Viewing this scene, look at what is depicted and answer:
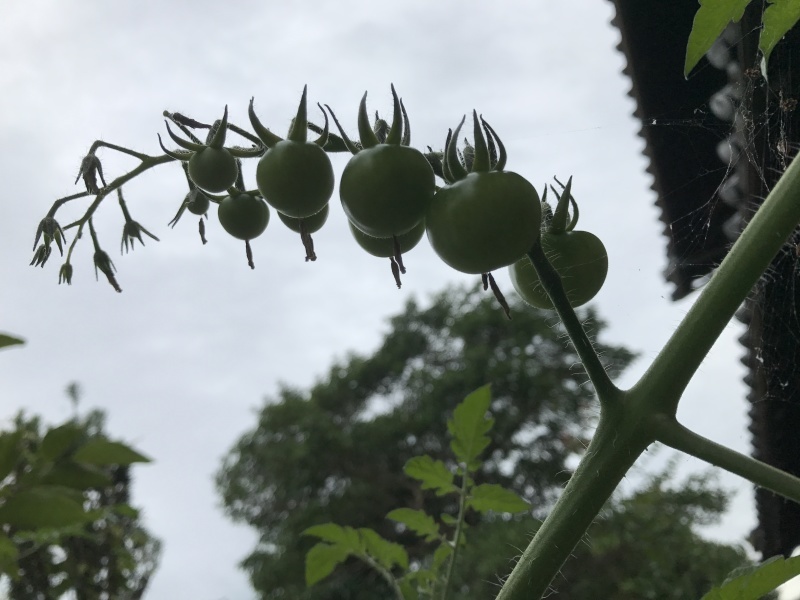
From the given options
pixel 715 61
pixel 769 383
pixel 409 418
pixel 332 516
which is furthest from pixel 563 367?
pixel 715 61

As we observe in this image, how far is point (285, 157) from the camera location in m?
0.53

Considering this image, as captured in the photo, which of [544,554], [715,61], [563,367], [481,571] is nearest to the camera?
[544,554]

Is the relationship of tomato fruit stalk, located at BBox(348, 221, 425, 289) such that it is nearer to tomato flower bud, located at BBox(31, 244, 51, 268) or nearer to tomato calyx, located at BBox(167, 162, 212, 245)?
tomato calyx, located at BBox(167, 162, 212, 245)

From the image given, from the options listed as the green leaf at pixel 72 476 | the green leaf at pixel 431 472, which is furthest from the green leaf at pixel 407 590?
the green leaf at pixel 72 476

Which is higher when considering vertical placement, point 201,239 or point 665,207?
point 665,207

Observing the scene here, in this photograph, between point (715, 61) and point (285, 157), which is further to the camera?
point (715, 61)

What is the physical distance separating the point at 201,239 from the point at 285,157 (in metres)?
0.23

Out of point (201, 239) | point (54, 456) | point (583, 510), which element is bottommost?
point (54, 456)

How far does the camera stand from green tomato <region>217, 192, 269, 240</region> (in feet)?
2.24

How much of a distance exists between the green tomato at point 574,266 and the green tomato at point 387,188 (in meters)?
0.13

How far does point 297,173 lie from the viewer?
53 centimetres

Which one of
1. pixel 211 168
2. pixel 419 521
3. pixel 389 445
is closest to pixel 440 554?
pixel 419 521

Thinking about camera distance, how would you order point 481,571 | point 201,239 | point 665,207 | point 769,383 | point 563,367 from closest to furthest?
point 201,239 < point 665,207 < point 769,383 < point 481,571 < point 563,367

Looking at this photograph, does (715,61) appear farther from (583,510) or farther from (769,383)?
(583,510)
